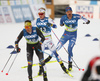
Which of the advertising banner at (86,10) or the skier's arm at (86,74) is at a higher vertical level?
the skier's arm at (86,74)

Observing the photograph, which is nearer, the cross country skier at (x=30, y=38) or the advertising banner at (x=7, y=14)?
the cross country skier at (x=30, y=38)

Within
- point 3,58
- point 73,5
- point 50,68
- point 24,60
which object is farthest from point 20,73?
point 73,5

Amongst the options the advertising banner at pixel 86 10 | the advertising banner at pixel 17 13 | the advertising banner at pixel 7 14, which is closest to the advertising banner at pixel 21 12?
the advertising banner at pixel 17 13

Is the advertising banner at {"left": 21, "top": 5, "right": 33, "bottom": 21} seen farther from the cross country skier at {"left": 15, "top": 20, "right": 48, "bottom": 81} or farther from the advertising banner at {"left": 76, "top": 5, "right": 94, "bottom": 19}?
the cross country skier at {"left": 15, "top": 20, "right": 48, "bottom": 81}

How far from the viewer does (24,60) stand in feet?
27.0

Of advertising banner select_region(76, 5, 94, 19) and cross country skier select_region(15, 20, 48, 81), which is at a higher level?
cross country skier select_region(15, 20, 48, 81)

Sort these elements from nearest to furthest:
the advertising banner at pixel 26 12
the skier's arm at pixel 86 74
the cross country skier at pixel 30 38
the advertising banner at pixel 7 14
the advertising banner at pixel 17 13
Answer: the skier's arm at pixel 86 74
the cross country skier at pixel 30 38
the advertising banner at pixel 7 14
the advertising banner at pixel 17 13
the advertising banner at pixel 26 12

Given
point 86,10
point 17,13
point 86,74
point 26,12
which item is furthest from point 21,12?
point 86,74

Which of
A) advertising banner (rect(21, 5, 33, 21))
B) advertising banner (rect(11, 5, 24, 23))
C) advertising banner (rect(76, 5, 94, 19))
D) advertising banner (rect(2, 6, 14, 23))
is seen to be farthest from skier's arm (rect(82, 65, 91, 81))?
advertising banner (rect(76, 5, 94, 19))

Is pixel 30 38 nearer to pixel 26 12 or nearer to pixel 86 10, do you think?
pixel 26 12

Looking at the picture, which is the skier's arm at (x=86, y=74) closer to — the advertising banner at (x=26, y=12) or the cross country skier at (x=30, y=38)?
the cross country skier at (x=30, y=38)

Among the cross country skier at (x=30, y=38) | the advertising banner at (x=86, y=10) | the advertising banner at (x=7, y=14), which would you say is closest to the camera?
the cross country skier at (x=30, y=38)

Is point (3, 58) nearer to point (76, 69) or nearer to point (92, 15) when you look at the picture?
point (76, 69)

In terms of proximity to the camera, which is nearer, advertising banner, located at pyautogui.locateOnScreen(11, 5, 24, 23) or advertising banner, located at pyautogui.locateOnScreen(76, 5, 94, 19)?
advertising banner, located at pyautogui.locateOnScreen(11, 5, 24, 23)
